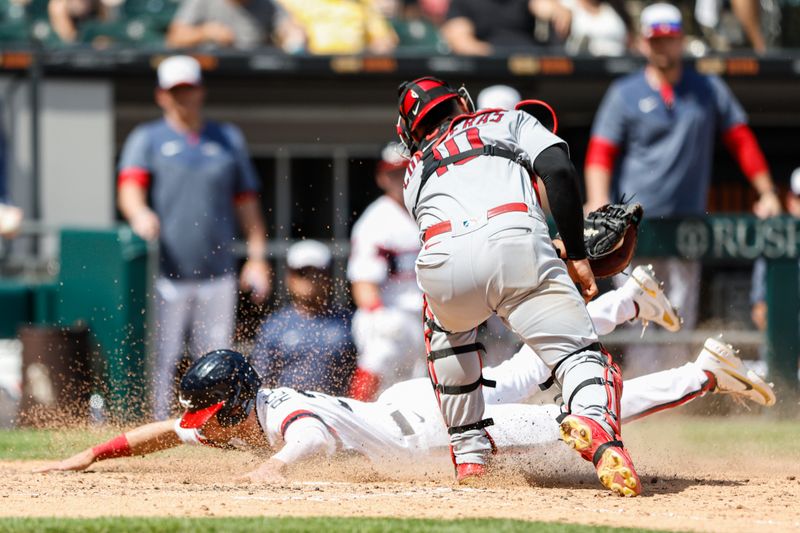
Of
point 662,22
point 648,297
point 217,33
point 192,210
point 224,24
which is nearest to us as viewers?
point 648,297

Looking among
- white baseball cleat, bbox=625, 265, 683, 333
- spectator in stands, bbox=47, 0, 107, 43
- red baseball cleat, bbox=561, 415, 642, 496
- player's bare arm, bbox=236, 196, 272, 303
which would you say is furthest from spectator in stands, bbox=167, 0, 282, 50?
red baseball cleat, bbox=561, 415, 642, 496

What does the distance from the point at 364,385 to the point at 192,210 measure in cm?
174

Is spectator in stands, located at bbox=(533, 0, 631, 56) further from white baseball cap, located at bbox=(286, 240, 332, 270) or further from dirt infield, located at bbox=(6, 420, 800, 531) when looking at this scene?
dirt infield, located at bbox=(6, 420, 800, 531)

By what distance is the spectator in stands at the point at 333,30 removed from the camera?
422 inches

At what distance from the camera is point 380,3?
12.0m

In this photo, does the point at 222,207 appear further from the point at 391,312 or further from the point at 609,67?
the point at 609,67

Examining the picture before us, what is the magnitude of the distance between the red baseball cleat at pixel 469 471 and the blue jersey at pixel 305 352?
204 cm

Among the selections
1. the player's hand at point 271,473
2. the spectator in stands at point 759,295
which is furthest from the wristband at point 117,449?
the spectator in stands at point 759,295

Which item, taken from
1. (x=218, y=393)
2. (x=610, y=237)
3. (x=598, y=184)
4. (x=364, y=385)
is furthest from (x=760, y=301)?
(x=218, y=393)

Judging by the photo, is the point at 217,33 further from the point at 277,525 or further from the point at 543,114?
the point at 277,525

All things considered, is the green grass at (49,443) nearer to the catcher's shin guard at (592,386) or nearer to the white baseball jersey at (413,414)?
the white baseball jersey at (413,414)

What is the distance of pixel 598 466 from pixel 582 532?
2.33ft

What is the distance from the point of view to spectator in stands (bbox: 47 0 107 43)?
10711 mm

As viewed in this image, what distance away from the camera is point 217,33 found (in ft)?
34.2
